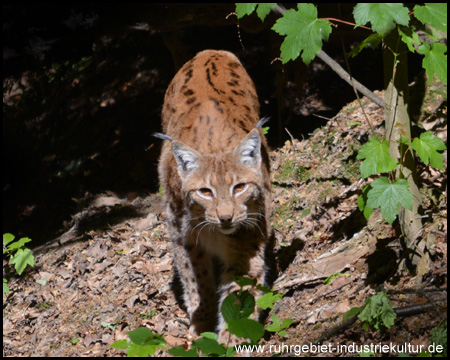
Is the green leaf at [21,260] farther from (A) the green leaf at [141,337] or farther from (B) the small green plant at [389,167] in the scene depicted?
(B) the small green plant at [389,167]

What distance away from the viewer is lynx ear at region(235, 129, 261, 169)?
14.8 ft

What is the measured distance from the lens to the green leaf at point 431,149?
3322 millimetres

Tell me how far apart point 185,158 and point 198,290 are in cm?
141

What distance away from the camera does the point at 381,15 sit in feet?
9.79

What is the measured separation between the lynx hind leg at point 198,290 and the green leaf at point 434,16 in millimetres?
2947

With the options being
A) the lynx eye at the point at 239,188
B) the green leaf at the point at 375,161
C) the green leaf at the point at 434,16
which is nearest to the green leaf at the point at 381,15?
the green leaf at the point at 434,16

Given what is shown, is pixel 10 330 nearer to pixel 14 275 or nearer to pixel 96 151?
pixel 14 275

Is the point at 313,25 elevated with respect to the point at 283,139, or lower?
elevated

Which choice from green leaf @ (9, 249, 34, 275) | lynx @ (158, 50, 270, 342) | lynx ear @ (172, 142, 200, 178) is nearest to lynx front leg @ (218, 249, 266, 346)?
lynx @ (158, 50, 270, 342)

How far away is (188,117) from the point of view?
5.36 meters

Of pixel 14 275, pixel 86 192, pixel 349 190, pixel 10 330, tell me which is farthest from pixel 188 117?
pixel 86 192

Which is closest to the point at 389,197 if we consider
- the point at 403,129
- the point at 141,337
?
the point at 403,129

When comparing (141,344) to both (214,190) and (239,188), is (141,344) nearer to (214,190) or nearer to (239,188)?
(214,190)

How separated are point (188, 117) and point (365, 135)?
6.63ft
